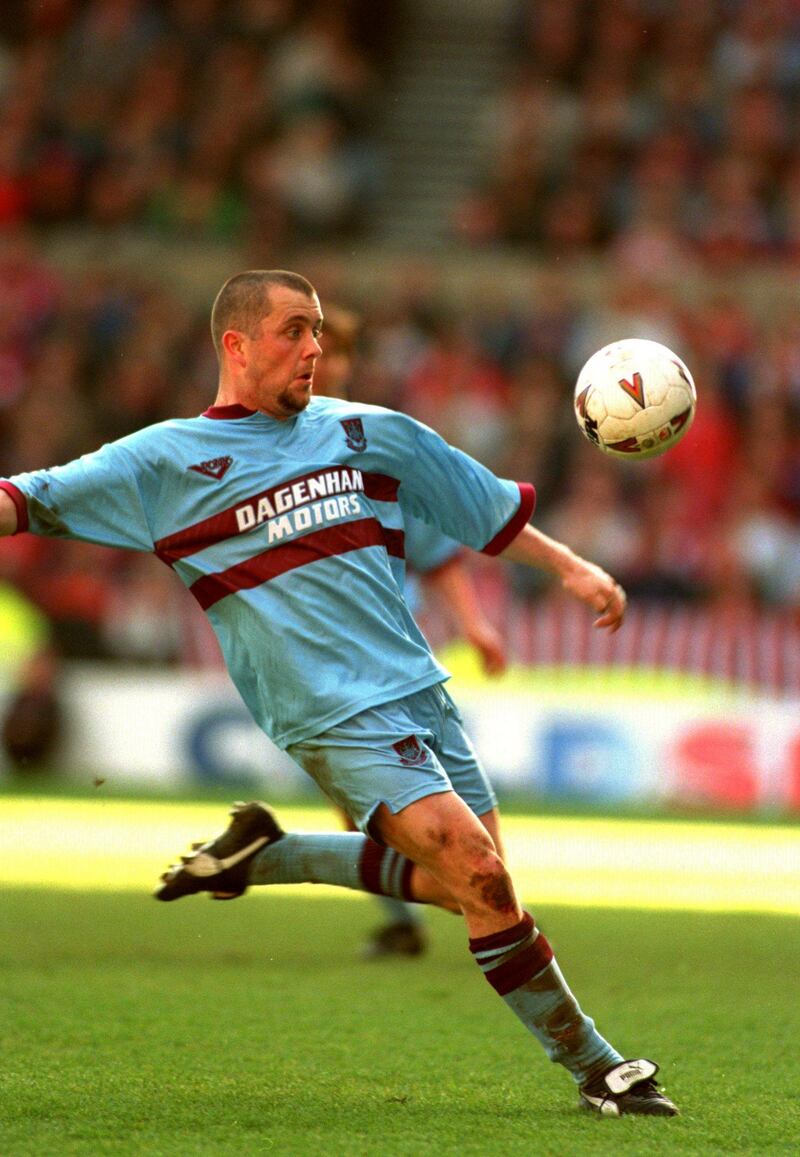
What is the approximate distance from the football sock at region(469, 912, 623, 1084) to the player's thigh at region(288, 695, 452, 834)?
40 centimetres

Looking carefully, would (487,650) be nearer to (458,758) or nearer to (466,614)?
(466,614)

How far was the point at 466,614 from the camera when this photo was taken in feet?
22.9

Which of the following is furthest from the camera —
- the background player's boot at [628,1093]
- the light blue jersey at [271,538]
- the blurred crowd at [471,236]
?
the blurred crowd at [471,236]

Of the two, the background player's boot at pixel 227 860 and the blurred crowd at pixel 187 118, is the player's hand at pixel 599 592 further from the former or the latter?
the blurred crowd at pixel 187 118

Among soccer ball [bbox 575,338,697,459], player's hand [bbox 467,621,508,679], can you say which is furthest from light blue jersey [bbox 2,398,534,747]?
player's hand [bbox 467,621,508,679]

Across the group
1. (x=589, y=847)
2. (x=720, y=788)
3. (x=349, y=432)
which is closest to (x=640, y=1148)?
(x=349, y=432)

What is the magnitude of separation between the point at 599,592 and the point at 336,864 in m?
1.18

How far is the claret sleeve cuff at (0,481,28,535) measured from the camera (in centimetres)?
459

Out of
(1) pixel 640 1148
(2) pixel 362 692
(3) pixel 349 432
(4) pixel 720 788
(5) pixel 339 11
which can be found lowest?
(4) pixel 720 788

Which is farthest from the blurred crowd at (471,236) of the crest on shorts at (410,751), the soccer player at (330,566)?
the crest on shorts at (410,751)

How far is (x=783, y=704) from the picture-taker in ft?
41.0

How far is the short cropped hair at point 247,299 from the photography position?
488 cm

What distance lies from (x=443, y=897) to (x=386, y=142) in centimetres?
1391

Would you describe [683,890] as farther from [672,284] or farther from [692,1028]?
[672,284]
